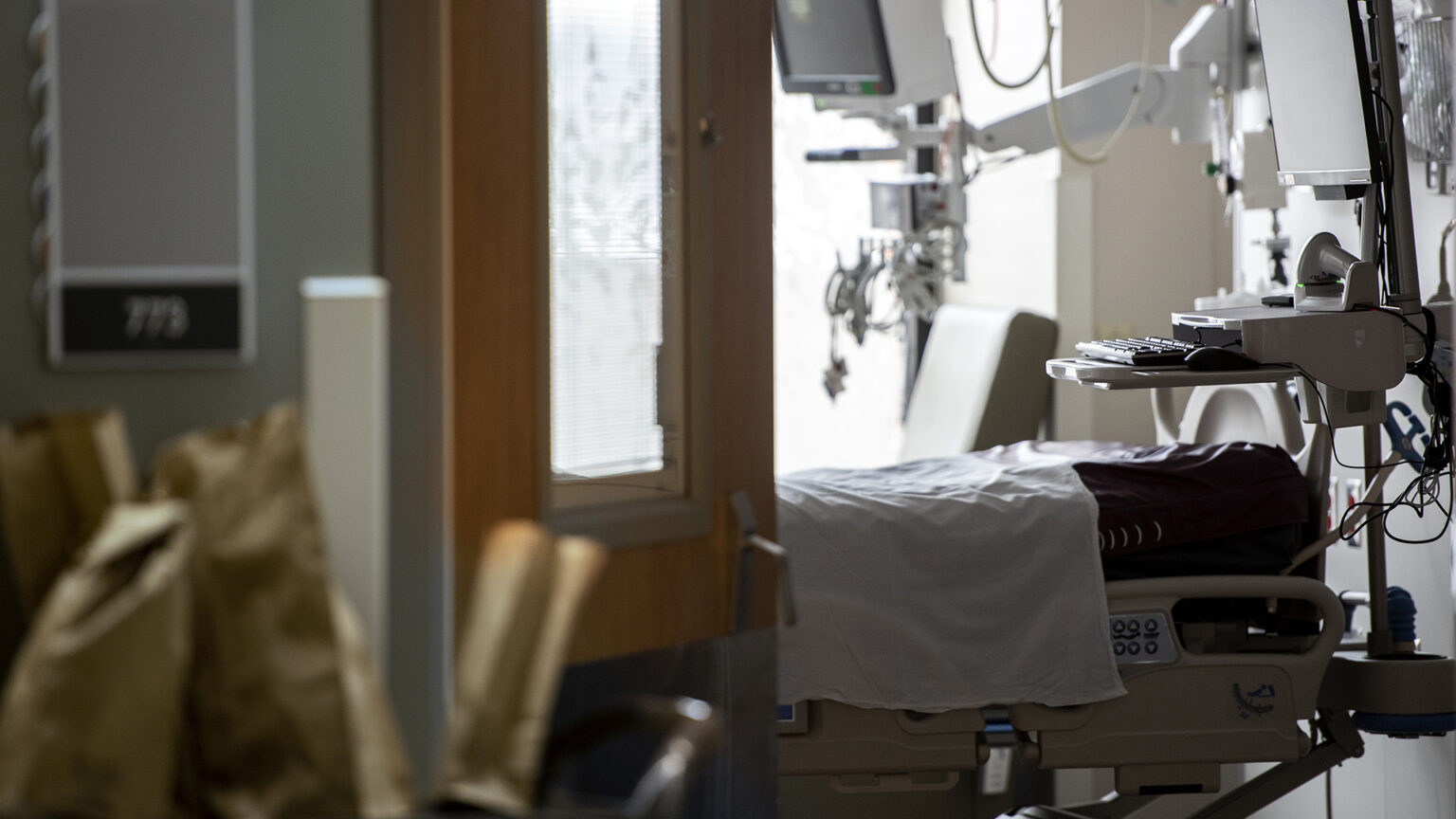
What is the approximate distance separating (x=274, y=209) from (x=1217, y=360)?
1.75 m

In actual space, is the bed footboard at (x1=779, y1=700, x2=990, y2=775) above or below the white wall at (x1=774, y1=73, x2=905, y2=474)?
below

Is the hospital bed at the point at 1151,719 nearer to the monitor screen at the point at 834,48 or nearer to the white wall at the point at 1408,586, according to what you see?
the white wall at the point at 1408,586

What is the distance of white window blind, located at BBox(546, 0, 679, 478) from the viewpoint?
1.46 m

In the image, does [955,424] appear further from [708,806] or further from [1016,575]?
[708,806]

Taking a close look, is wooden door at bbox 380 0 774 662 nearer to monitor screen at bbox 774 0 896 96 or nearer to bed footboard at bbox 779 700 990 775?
bed footboard at bbox 779 700 990 775

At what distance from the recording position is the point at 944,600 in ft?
8.45

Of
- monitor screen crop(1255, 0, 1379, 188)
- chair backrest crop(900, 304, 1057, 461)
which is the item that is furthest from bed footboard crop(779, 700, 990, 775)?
chair backrest crop(900, 304, 1057, 461)

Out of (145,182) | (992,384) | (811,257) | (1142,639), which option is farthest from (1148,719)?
(811,257)

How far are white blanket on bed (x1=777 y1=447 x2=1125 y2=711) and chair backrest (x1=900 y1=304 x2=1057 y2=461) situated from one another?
1279 mm


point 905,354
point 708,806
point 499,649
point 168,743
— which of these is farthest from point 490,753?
point 905,354

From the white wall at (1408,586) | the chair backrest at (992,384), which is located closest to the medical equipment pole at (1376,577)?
the white wall at (1408,586)

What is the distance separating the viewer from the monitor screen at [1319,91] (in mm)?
2473

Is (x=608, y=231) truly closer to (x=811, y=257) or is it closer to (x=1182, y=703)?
(x=1182, y=703)

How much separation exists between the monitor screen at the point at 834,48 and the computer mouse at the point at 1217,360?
1.52 meters
